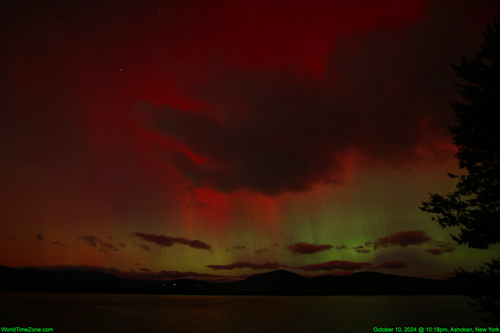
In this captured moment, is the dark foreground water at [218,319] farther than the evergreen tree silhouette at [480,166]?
Yes

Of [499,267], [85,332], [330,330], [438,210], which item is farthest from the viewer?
[330,330]

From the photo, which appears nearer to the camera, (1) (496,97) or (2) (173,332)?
(1) (496,97)

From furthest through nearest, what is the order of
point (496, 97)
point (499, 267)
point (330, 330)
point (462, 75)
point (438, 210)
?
1. point (330, 330)
2. point (462, 75)
3. point (438, 210)
4. point (496, 97)
5. point (499, 267)

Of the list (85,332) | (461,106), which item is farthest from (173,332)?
(461,106)

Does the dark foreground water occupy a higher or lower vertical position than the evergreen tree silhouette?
lower

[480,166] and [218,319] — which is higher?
[480,166]

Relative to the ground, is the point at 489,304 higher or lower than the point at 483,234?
lower

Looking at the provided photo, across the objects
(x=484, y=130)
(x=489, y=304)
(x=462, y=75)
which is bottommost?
(x=489, y=304)

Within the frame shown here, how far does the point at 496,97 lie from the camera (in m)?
17.1

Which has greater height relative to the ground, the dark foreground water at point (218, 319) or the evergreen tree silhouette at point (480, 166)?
the evergreen tree silhouette at point (480, 166)

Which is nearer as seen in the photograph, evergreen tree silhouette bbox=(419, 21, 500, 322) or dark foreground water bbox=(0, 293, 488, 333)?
evergreen tree silhouette bbox=(419, 21, 500, 322)

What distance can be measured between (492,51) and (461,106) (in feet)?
11.6

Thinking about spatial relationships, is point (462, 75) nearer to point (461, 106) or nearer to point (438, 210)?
point (461, 106)

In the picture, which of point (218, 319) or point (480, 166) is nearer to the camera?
point (480, 166)
